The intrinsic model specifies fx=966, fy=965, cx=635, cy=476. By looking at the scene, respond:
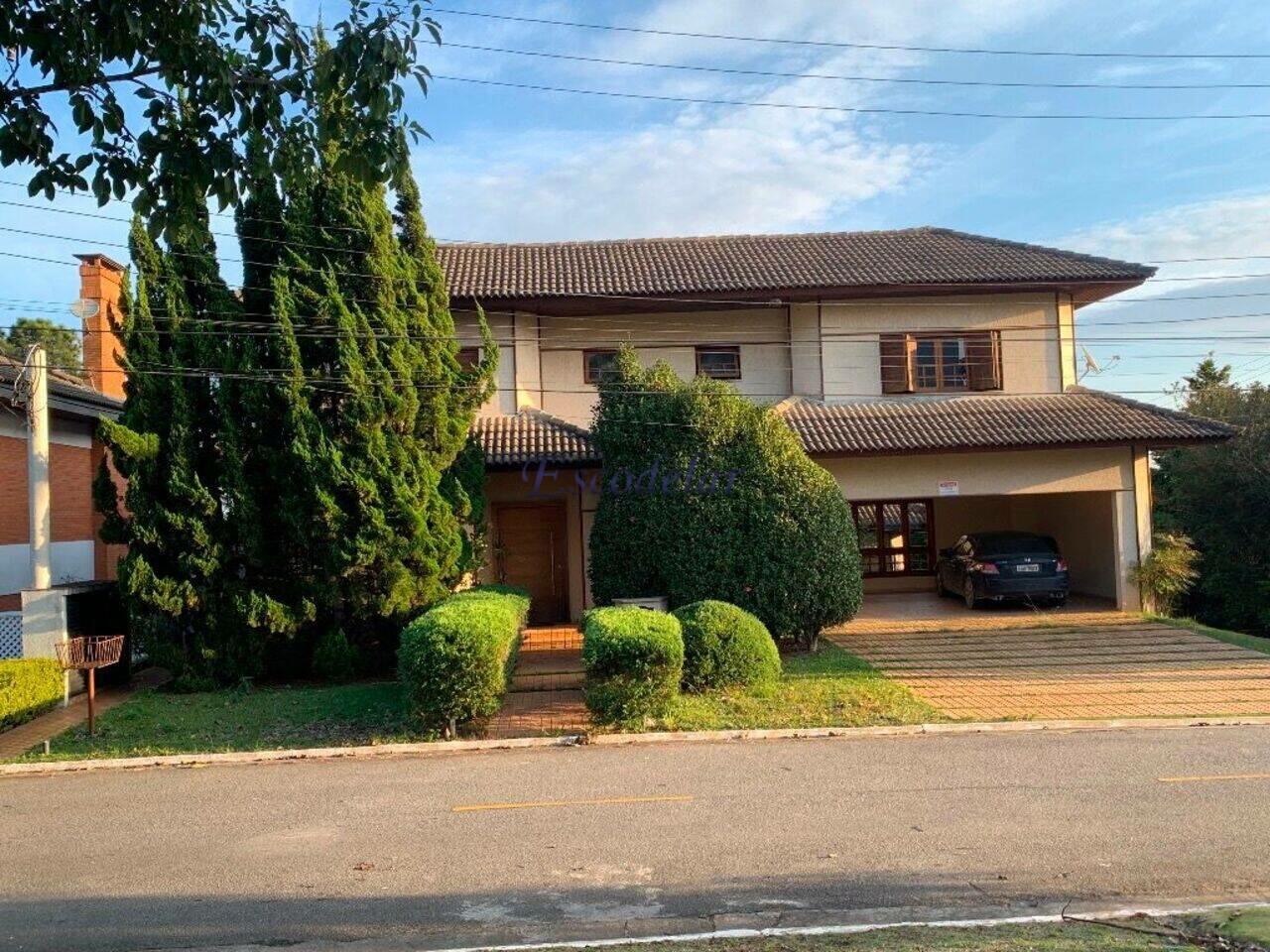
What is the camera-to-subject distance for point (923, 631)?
16.9 m

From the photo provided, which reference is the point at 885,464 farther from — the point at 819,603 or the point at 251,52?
the point at 251,52

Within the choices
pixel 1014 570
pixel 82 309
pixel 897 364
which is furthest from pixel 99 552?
pixel 1014 570

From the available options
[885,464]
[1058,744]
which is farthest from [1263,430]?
[1058,744]

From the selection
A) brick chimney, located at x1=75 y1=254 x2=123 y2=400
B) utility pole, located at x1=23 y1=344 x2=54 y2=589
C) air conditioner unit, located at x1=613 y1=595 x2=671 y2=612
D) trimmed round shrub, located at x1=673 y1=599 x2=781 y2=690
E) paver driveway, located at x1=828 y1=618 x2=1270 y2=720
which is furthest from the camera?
brick chimney, located at x1=75 y1=254 x2=123 y2=400

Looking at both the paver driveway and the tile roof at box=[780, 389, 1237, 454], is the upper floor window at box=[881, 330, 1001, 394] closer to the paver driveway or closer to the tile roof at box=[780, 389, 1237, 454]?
the tile roof at box=[780, 389, 1237, 454]

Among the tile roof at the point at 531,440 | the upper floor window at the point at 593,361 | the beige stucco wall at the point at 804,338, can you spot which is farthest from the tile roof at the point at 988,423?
the tile roof at the point at 531,440

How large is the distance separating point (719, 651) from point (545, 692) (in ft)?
8.26

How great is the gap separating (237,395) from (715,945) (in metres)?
10.9

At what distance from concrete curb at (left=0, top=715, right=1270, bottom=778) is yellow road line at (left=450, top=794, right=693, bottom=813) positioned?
7.20ft

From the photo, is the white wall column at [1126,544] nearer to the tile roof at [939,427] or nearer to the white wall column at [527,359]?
the tile roof at [939,427]

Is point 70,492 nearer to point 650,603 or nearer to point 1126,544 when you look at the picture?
point 650,603

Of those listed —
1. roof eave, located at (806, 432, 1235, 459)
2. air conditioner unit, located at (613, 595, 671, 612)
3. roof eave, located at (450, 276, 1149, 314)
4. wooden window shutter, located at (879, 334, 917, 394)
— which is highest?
roof eave, located at (450, 276, 1149, 314)

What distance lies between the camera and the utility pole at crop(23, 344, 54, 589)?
13172 millimetres

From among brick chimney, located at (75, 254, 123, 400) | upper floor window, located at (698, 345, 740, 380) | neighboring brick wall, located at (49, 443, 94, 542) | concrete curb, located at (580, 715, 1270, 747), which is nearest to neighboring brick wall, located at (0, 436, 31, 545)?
neighboring brick wall, located at (49, 443, 94, 542)
